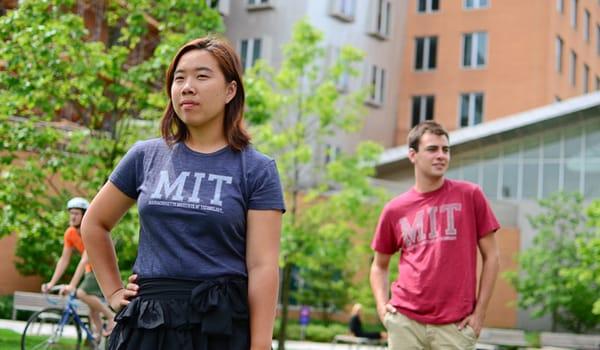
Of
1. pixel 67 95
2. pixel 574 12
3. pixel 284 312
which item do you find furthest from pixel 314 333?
pixel 574 12

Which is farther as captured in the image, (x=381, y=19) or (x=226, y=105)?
(x=381, y=19)

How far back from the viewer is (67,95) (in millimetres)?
16500

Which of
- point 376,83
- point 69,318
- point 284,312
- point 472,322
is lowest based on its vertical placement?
point 284,312

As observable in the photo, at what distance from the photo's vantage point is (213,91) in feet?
13.4

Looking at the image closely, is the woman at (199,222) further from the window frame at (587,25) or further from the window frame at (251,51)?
the window frame at (587,25)

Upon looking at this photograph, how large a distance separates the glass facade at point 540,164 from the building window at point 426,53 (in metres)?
6.85

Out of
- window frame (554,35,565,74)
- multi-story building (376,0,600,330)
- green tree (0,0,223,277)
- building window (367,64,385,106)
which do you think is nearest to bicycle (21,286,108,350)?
green tree (0,0,223,277)

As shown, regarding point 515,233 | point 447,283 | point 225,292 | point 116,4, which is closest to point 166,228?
point 225,292

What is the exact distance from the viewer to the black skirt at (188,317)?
3844mm

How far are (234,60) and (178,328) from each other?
1.06 metres

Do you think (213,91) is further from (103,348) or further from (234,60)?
(103,348)

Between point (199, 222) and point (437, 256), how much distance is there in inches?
134

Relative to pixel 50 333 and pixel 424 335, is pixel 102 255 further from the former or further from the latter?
pixel 50 333

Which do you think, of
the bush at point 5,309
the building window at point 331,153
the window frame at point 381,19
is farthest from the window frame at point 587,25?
the bush at point 5,309
